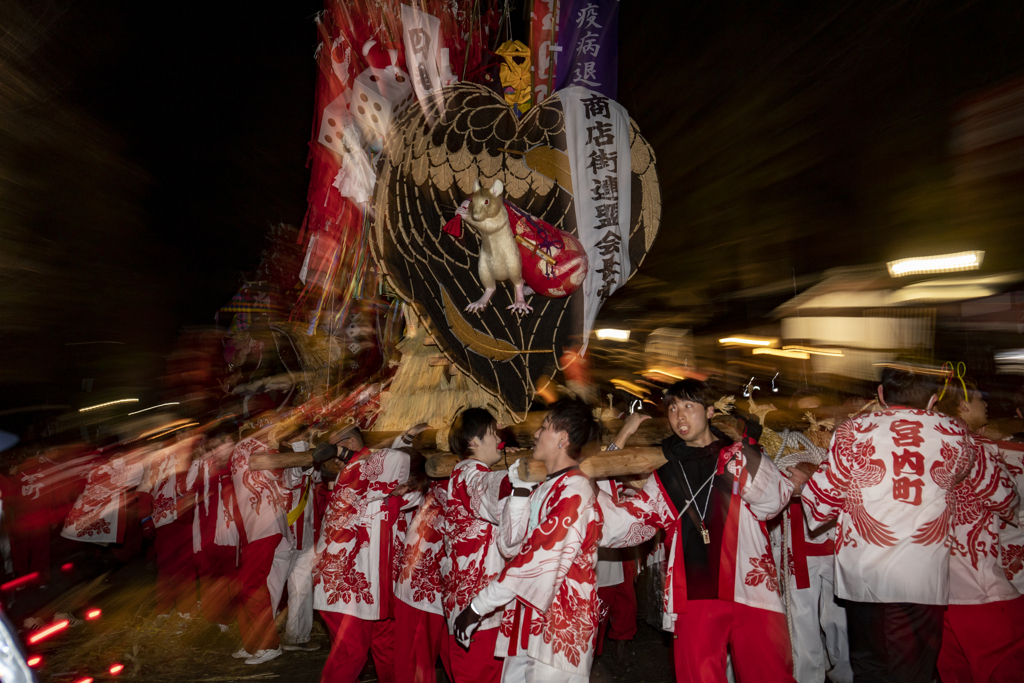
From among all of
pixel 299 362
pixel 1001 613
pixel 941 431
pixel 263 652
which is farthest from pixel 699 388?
pixel 299 362

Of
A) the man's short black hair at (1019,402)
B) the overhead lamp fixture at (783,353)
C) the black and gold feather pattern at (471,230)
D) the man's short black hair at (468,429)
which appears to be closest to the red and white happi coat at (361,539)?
the man's short black hair at (468,429)

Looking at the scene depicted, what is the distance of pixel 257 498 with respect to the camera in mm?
4531

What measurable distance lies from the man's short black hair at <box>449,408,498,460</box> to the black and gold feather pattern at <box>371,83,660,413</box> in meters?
0.87

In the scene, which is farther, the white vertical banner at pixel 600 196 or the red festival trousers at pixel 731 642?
the white vertical banner at pixel 600 196

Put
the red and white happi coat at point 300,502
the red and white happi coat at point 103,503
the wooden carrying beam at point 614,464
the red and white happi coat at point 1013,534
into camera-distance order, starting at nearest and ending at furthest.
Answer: the wooden carrying beam at point 614,464, the red and white happi coat at point 1013,534, the red and white happi coat at point 300,502, the red and white happi coat at point 103,503

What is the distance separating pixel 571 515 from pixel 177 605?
453 centimetres

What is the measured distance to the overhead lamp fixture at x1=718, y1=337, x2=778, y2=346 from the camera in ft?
26.7

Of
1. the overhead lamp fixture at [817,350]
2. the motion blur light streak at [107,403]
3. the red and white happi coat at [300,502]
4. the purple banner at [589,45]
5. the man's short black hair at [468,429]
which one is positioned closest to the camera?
the man's short black hair at [468,429]

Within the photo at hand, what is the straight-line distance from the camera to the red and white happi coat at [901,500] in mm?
2535

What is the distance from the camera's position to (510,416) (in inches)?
160

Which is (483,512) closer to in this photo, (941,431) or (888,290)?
(941,431)

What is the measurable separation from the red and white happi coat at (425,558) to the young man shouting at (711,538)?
1.26m

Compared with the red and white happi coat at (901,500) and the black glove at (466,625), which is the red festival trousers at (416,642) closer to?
the black glove at (466,625)

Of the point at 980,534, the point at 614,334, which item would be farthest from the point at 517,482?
the point at 614,334
